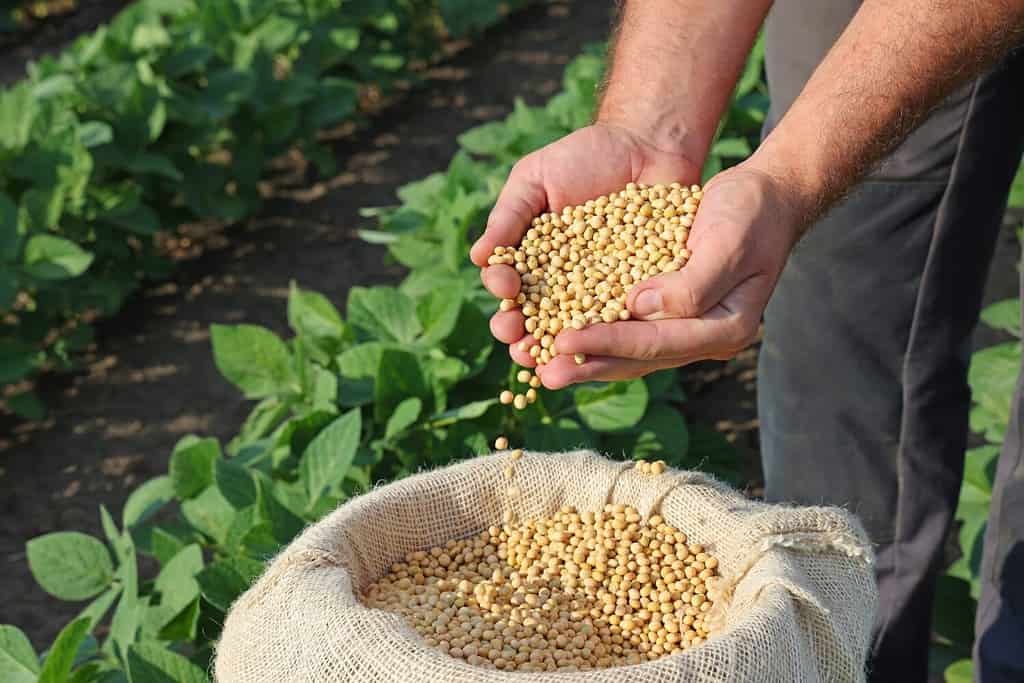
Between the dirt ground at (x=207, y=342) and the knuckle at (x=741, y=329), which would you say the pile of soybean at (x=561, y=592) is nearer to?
the knuckle at (x=741, y=329)

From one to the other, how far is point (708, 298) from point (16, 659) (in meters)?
1.25

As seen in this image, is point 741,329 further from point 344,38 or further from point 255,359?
point 344,38

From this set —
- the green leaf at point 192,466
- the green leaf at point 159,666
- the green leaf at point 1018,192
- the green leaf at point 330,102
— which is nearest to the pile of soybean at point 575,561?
the green leaf at point 159,666

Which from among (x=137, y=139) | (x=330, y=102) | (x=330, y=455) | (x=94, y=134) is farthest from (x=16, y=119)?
(x=330, y=455)

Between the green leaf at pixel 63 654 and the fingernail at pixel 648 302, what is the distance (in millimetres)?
997

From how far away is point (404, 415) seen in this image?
2637mm

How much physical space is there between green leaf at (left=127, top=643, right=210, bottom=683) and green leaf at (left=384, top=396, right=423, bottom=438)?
0.72 m

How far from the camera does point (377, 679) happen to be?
5.08 feet

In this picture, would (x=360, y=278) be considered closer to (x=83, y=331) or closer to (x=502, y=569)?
(x=83, y=331)

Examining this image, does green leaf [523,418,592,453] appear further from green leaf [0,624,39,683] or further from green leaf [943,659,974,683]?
green leaf [0,624,39,683]

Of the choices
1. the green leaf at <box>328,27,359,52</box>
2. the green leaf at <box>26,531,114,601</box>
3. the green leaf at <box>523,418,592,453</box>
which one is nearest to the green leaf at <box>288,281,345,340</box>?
the green leaf at <box>523,418,592,453</box>

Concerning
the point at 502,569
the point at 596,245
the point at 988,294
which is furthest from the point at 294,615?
the point at 988,294

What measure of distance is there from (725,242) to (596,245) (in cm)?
28

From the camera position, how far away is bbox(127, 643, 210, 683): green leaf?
2033 mm
